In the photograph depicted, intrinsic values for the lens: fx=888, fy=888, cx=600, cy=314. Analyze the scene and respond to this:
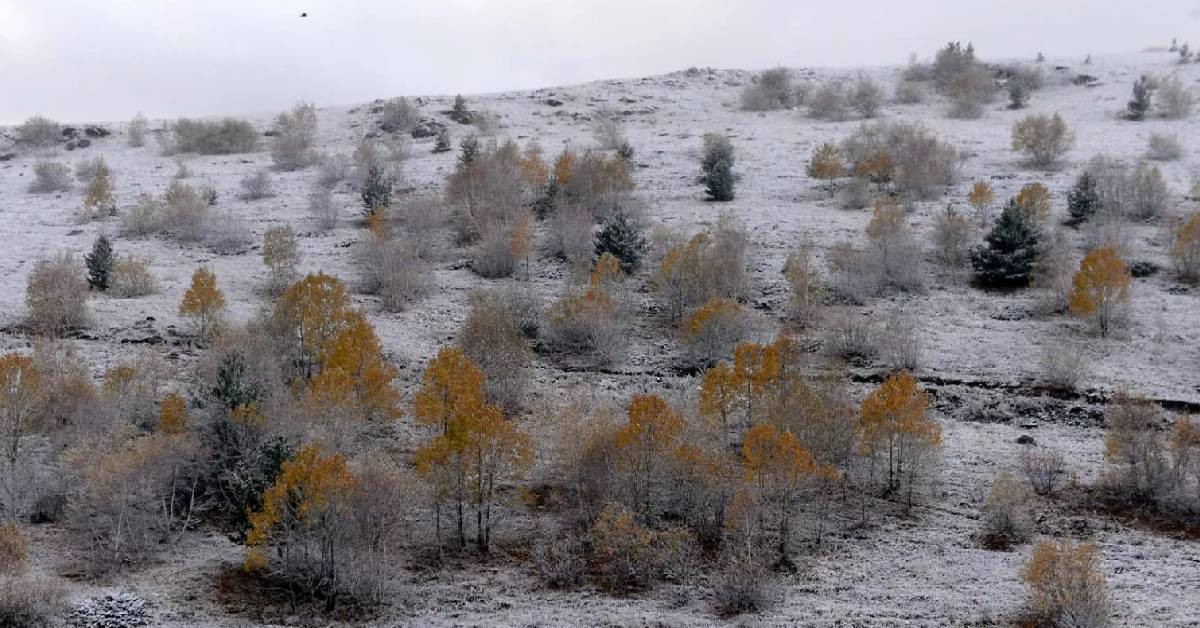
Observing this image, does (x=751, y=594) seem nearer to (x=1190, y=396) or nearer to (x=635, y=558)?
(x=635, y=558)

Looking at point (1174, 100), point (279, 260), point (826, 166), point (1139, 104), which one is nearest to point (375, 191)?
point (279, 260)

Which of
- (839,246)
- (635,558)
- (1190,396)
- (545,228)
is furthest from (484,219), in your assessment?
(1190,396)

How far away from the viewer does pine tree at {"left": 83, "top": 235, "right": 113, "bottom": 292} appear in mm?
25109

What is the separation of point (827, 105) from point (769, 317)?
25.8 metres

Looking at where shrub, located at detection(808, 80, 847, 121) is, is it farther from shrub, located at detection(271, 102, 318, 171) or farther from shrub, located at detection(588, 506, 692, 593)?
shrub, located at detection(588, 506, 692, 593)

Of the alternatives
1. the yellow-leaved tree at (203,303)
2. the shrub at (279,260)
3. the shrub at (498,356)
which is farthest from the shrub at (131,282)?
the shrub at (498,356)

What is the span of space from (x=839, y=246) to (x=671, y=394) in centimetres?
948

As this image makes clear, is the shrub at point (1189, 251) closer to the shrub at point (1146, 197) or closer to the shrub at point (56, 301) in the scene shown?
the shrub at point (1146, 197)

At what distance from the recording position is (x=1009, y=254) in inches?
994

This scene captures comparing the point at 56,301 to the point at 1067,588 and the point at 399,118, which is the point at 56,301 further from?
the point at 399,118

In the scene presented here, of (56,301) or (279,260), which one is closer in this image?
(56,301)

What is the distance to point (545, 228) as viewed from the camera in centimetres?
3073

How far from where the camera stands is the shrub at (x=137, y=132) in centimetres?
4484

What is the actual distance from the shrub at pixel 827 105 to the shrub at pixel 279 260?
98.6 ft
